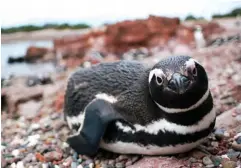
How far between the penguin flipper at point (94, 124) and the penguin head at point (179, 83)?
0.24m

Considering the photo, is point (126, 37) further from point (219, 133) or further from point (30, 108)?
point (219, 133)

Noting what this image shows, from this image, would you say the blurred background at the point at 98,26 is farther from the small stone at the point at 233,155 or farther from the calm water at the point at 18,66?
the small stone at the point at 233,155

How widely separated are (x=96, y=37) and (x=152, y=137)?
428cm

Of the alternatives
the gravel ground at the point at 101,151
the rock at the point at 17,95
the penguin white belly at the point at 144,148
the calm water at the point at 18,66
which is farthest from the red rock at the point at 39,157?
the calm water at the point at 18,66

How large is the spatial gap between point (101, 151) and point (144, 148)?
0.25 metres

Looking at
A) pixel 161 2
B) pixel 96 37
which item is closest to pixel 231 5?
pixel 161 2

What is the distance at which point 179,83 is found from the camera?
3.54 feet

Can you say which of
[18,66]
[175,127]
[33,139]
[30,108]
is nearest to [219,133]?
[175,127]

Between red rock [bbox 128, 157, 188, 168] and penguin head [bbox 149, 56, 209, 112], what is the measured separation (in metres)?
0.18

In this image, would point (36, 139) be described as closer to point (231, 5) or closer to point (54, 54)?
point (231, 5)

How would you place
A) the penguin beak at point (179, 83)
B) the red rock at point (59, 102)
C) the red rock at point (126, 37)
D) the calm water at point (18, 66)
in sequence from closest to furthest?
the penguin beak at point (179, 83)
the red rock at point (59, 102)
the calm water at point (18, 66)
the red rock at point (126, 37)

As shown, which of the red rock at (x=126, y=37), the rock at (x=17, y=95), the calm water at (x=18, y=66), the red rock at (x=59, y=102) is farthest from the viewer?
the red rock at (x=126, y=37)

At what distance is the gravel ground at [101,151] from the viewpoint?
126 centimetres

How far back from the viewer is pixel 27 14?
1.51 meters
